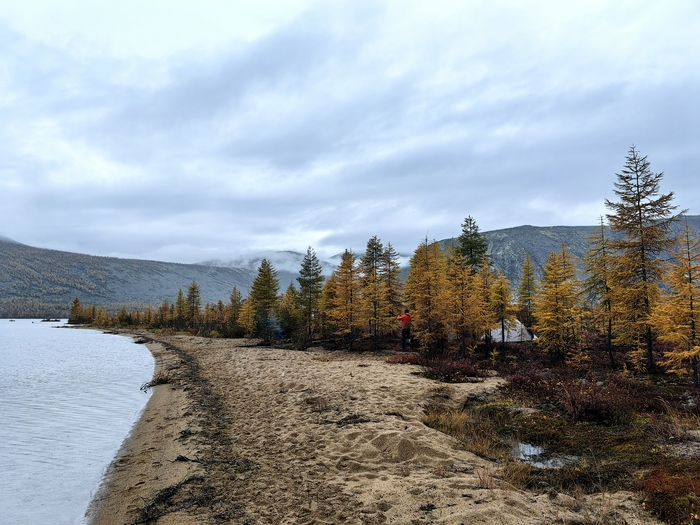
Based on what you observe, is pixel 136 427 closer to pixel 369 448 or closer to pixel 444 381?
pixel 369 448

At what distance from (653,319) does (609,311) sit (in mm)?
6832

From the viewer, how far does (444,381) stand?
15250mm

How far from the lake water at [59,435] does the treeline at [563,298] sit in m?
16.7

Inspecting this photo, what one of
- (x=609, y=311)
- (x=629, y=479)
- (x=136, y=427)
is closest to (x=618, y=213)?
(x=609, y=311)

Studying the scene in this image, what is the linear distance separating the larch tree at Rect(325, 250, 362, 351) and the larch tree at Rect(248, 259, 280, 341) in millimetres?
14495

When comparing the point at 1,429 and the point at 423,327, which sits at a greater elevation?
the point at 423,327

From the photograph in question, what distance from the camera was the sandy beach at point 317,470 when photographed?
198 inches

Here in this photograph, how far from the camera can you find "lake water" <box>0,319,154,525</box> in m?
6.54

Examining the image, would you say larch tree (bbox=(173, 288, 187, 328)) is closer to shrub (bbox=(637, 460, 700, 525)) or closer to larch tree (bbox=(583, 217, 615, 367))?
larch tree (bbox=(583, 217, 615, 367))

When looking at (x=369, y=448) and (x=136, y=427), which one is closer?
(x=369, y=448)

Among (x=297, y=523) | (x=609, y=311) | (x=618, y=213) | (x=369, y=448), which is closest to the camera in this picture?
(x=297, y=523)

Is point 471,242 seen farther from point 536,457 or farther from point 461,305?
point 536,457

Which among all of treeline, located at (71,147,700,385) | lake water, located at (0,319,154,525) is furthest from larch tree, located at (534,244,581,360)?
lake water, located at (0,319,154,525)

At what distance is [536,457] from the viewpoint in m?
7.46
